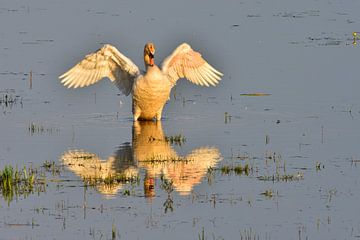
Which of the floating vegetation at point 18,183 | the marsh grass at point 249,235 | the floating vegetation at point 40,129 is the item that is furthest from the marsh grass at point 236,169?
the floating vegetation at point 40,129

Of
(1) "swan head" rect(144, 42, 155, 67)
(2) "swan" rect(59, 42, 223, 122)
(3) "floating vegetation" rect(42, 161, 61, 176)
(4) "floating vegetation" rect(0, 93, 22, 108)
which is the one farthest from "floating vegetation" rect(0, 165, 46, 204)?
(4) "floating vegetation" rect(0, 93, 22, 108)

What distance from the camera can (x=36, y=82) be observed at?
1986 centimetres

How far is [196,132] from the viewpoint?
15.9m

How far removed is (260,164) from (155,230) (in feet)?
10.4

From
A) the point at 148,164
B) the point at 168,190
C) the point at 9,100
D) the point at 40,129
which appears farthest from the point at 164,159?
the point at 9,100

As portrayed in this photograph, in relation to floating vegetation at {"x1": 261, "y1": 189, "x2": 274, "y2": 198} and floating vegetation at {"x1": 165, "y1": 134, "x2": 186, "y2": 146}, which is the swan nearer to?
floating vegetation at {"x1": 165, "y1": 134, "x2": 186, "y2": 146}

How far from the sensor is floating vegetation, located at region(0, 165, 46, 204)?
466 inches

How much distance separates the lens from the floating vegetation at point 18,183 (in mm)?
11836

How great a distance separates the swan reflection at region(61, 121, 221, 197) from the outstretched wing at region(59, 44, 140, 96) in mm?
2531

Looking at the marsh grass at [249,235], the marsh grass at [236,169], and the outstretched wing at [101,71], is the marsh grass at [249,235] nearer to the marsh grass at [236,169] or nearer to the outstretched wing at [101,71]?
the marsh grass at [236,169]

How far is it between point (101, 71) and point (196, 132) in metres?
2.67

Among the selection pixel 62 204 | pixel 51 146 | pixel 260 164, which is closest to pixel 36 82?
pixel 51 146

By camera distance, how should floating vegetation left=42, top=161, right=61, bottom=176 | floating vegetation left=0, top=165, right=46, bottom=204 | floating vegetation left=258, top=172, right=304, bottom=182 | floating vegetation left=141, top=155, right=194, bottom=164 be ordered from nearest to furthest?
floating vegetation left=0, top=165, right=46, bottom=204 < floating vegetation left=258, top=172, right=304, bottom=182 < floating vegetation left=42, top=161, right=61, bottom=176 < floating vegetation left=141, top=155, right=194, bottom=164

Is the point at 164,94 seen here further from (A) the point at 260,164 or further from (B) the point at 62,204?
(B) the point at 62,204
